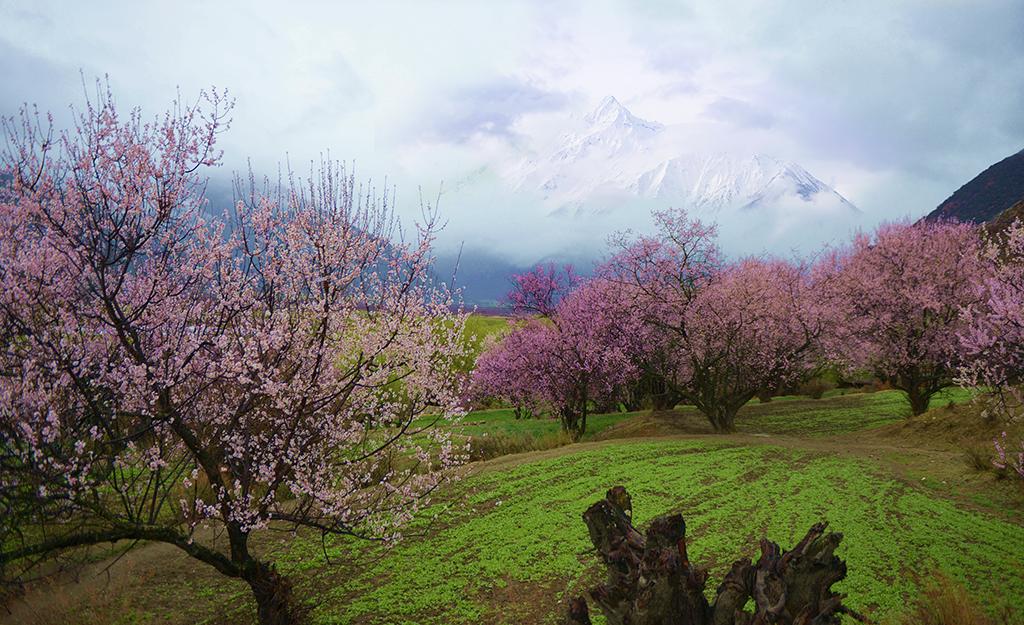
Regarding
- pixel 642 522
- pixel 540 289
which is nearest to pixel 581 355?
pixel 540 289

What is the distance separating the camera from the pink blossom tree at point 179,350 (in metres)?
6.89

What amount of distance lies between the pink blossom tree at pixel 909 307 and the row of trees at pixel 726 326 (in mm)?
65

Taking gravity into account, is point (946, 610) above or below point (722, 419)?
below

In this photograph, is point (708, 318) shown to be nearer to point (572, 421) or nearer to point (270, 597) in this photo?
point (572, 421)

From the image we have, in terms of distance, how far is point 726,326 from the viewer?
72.4ft

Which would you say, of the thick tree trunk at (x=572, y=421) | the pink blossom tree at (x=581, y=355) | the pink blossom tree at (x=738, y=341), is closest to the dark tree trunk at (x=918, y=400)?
the pink blossom tree at (x=738, y=341)

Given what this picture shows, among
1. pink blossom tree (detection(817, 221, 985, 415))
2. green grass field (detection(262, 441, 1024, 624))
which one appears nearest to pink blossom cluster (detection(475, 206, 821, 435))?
pink blossom tree (detection(817, 221, 985, 415))

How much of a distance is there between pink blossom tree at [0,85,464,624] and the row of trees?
15905 millimetres

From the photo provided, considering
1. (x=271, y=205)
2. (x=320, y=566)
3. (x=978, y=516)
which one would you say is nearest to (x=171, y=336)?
(x=271, y=205)

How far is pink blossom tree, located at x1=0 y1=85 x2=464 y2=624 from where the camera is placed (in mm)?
6891

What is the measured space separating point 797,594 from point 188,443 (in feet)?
22.9

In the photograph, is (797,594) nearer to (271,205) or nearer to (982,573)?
(982,573)

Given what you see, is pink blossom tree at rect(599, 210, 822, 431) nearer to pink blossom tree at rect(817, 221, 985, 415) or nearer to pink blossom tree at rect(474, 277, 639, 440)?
pink blossom tree at rect(474, 277, 639, 440)

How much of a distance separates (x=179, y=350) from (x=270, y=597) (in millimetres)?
3622
